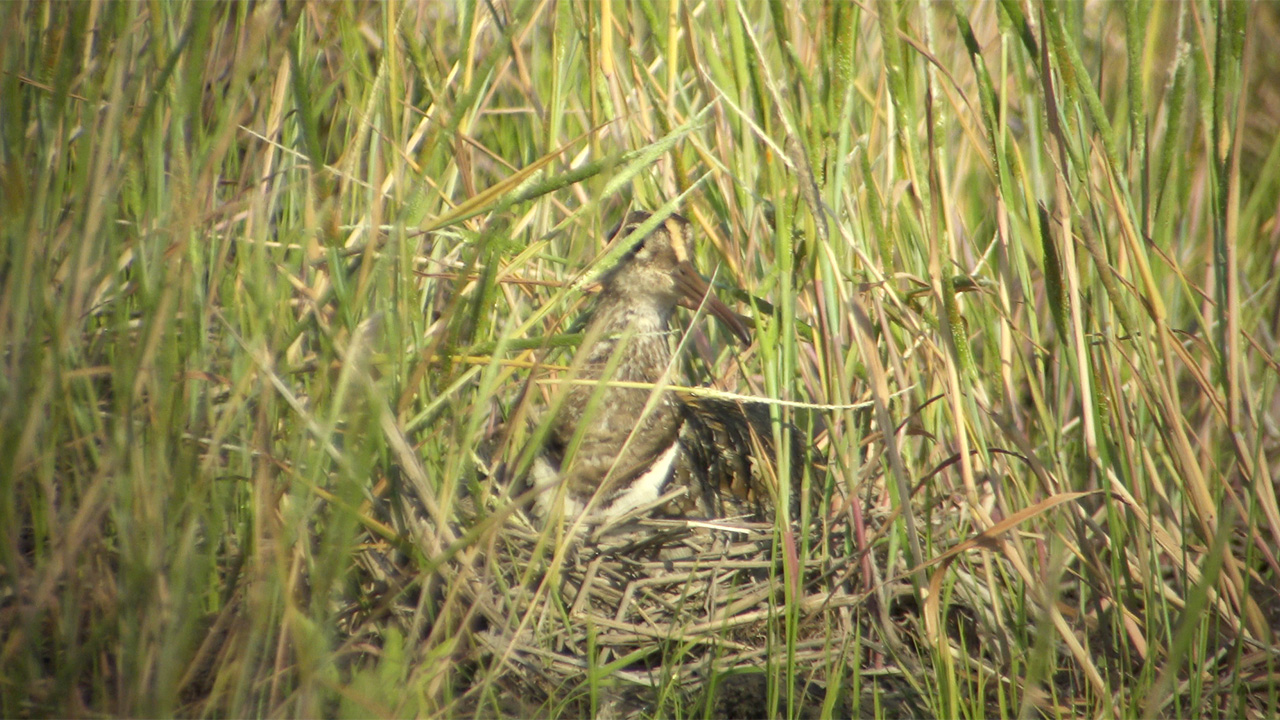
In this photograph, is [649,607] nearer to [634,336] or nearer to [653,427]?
[653,427]

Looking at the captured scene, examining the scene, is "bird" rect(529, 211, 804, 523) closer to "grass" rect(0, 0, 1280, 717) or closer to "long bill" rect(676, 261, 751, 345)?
"long bill" rect(676, 261, 751, 345)

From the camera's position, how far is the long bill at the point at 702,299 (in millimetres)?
1915

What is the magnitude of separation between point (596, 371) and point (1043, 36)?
3.20 ft

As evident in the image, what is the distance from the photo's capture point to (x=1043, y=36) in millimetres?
1302

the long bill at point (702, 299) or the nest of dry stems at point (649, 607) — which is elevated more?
the long bill at point (702, 299)

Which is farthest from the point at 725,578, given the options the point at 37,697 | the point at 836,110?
the point at 37,697

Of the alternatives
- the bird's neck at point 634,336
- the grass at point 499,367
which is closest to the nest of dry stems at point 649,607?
the grass at point 499,367

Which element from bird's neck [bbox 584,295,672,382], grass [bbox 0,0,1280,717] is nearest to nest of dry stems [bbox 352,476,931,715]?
grass [bbox 0,0,1280,717]

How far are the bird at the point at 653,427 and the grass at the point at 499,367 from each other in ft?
0.36

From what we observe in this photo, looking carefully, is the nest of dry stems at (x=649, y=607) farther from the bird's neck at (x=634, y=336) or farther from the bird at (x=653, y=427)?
the bird's neck at (x=634, y=336)

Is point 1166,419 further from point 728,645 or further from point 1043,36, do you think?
point 728,645

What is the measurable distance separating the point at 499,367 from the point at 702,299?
0.56 metres

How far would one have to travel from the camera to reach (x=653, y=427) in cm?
204

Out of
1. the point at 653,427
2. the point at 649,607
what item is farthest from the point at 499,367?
the point at 653,427
